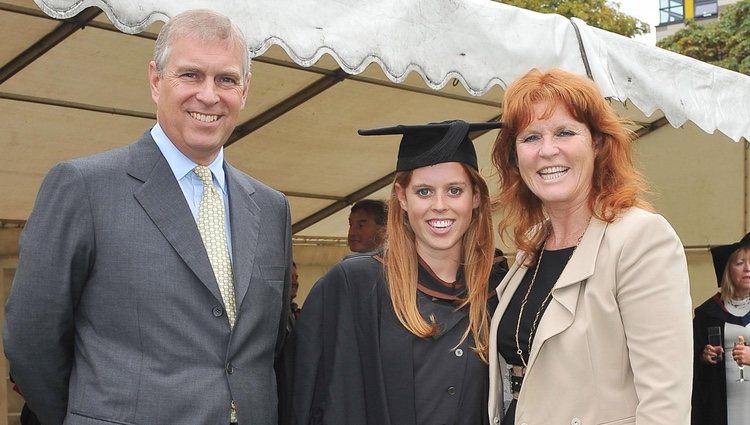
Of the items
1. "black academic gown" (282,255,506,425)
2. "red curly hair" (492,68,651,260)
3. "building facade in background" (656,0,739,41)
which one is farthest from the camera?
"building facade in background" (656,0,739,41)

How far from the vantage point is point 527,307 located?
2.81 m

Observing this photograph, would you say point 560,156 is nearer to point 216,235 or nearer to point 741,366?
point 216,235

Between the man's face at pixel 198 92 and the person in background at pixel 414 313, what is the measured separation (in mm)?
608

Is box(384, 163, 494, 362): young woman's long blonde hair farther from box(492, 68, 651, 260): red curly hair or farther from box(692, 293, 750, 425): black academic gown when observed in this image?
box(692, 293, 750, 425): black academic gown

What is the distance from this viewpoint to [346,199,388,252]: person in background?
6301mm

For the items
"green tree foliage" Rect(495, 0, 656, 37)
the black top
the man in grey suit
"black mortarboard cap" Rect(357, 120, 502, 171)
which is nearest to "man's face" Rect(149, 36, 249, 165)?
the man in grey suit

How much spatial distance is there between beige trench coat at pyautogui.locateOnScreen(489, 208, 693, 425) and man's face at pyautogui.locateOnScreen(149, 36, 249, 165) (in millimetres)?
1056

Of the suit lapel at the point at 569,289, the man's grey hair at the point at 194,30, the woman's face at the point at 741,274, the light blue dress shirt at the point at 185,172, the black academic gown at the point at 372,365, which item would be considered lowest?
the woman's face at the point at 741,274

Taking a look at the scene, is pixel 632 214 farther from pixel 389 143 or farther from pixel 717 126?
pixel 389 143

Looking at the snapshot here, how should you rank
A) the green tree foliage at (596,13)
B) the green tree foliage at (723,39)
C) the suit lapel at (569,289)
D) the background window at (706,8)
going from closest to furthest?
the suit lapel at (569,289), the green tree foliage at (596,13), the green tree foliage at (723,39), the background window at (706,8)

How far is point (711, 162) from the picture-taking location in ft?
23.3

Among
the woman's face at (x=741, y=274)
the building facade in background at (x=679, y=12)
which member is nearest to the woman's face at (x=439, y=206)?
the woman's face at (x=741, y=274)

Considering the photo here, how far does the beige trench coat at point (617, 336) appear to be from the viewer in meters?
2.44

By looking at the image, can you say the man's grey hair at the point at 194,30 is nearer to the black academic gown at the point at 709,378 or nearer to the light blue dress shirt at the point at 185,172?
the light blue dress shirt at the point at 185,172
